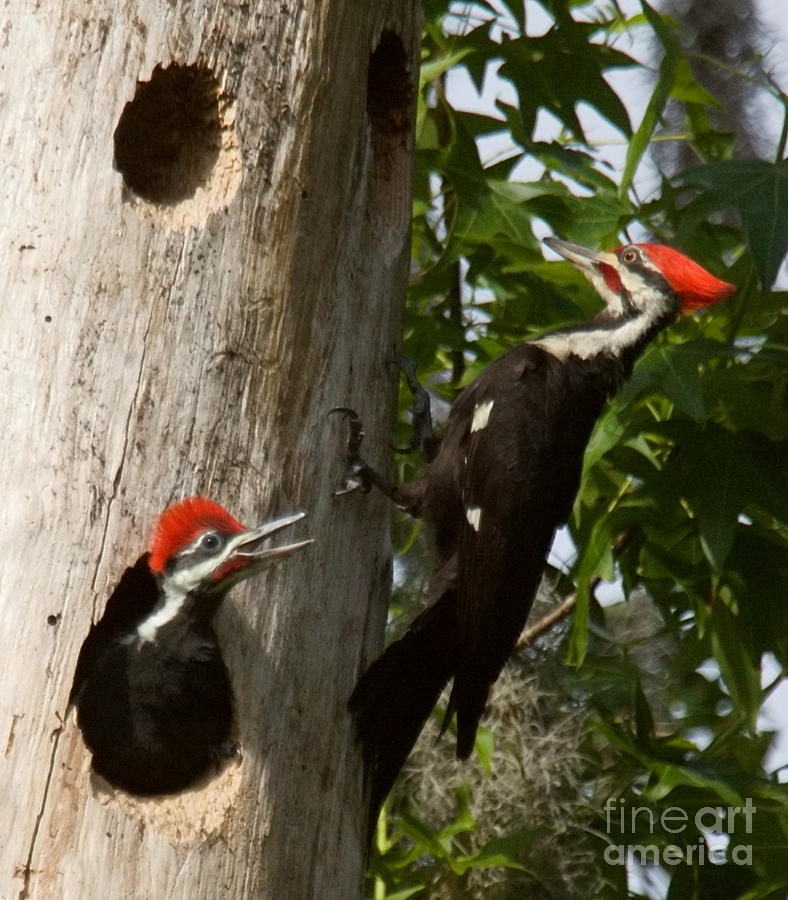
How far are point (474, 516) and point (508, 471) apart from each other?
5.1 inches

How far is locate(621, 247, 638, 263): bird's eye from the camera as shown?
3.70m

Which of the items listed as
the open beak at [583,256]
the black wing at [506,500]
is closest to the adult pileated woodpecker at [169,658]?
the black wing at [506,500]

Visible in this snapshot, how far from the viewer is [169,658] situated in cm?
250

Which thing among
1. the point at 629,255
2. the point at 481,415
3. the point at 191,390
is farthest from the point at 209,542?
the point at 629,255

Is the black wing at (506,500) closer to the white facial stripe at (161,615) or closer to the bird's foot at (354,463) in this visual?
the bird's foot at (354,463)

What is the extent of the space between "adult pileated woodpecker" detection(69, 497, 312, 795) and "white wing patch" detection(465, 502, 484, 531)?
884mm

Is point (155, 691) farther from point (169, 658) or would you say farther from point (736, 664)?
point (736, 664)

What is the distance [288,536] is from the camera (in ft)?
8.69

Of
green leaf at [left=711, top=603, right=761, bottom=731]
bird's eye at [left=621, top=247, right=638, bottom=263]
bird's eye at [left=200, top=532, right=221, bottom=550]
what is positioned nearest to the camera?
bird's eye at [left=200, top=532, right=221, bottom=550]

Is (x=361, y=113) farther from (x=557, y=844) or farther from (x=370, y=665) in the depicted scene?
(x=557, y=844)

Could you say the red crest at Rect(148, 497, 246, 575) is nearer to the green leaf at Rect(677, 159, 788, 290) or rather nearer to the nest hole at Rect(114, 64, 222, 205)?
the nest hole at Rect(114, 64, 222, 205)

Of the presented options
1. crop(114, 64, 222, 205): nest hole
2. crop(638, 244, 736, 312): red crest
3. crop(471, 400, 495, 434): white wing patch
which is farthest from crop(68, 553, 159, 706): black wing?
crop(638, 244, 736, 312): red crest

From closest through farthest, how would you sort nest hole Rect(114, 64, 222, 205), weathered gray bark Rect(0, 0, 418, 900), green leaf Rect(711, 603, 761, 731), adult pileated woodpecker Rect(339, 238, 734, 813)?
1. weathered gray bark Rect(0, 0, 418, 900)
2. nest hole Rect(114, 64, 222, 205)
3. adult pileated woodpecker Rect(339, 238, 734, 813)
4. green leaf Rect(711, 603, 761, 731)

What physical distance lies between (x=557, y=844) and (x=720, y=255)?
1.58m
